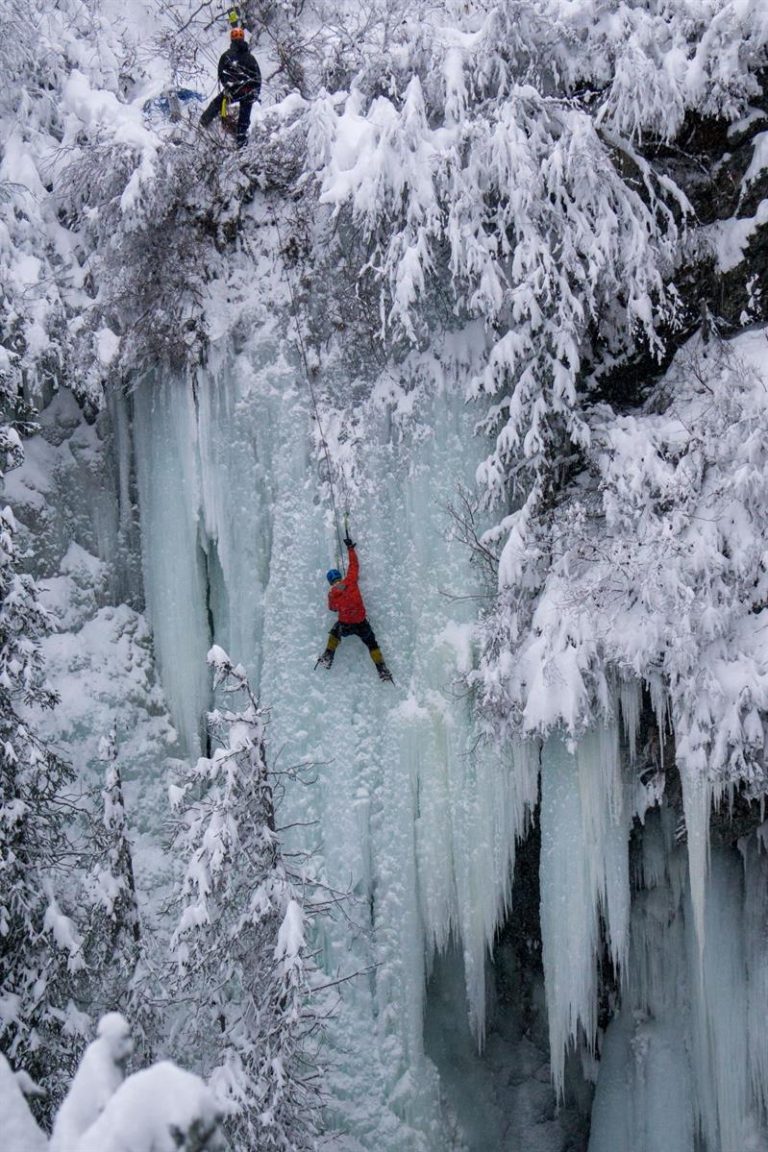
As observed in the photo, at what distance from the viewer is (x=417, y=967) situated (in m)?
Result: 8.61

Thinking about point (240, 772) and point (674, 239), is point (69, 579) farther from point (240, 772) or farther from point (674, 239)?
point (674, 239)

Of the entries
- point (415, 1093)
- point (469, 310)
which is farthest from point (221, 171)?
point (415, 1093)

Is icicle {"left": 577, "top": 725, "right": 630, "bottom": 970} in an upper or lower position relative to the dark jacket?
lower

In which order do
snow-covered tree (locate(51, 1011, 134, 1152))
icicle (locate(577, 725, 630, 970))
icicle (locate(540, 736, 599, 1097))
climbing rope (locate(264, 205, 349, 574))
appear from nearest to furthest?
snow-covered tree (locate(51, 1011, 134, 1152)), icicle (locate(577, 725, 630, 970)), icicle (locate(540, 736, 599, 1097)), climbing rope (locate(264, 205, 349, 574))

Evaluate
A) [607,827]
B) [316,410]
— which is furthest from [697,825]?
[316,410]

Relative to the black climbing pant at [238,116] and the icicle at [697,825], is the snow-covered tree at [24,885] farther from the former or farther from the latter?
the icicle at [697,825]

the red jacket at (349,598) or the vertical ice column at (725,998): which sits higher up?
the red jacket at (349,598)

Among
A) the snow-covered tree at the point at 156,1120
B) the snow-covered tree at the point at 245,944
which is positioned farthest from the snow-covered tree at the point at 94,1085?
the snow-covered tree at the point at 245,944

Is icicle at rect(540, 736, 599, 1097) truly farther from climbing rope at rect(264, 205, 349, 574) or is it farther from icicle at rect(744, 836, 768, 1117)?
climbing rope at rect(264, 205, 349, 574)

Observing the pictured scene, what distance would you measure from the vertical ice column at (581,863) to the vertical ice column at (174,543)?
10.9ft

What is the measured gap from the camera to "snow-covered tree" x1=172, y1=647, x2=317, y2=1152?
6488mm

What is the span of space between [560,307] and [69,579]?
501 centimetres

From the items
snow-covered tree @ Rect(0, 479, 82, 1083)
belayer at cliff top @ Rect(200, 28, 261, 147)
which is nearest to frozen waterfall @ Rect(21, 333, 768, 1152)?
belayer at cliff top @ Rect(200, 28, 261, 147)

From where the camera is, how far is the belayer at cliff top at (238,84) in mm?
8688
